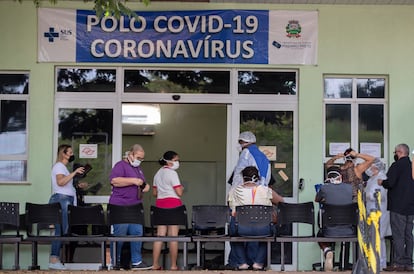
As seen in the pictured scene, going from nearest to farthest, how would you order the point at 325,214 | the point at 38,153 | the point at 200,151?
the point at 325,214
the point at 38,153
the point at 200,151

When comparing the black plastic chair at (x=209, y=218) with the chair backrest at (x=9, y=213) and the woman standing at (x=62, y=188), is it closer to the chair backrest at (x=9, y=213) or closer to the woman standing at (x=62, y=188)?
the woman standing at (x=62, y=188)

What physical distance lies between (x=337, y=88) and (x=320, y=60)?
1.70ft

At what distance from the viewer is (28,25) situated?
11.1 metres

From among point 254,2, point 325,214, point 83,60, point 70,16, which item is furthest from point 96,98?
point 325,214

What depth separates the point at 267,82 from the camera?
37.0 feet

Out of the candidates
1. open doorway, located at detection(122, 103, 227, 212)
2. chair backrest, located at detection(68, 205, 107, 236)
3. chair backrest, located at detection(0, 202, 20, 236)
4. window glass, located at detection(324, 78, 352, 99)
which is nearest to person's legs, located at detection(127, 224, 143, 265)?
chair backrest, located at detection(68, 205, 107, 236)

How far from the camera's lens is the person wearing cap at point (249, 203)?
9.38m

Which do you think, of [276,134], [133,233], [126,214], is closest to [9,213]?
[126,214]

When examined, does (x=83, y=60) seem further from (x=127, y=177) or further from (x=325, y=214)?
(x=325, y=214)

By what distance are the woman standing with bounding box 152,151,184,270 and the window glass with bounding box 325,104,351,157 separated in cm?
256

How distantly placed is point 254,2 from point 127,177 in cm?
334

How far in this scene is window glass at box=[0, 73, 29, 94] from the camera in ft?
36.8

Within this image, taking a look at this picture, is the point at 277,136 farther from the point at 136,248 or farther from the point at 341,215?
the point at 136,248

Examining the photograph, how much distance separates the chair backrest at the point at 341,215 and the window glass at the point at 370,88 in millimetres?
2404
